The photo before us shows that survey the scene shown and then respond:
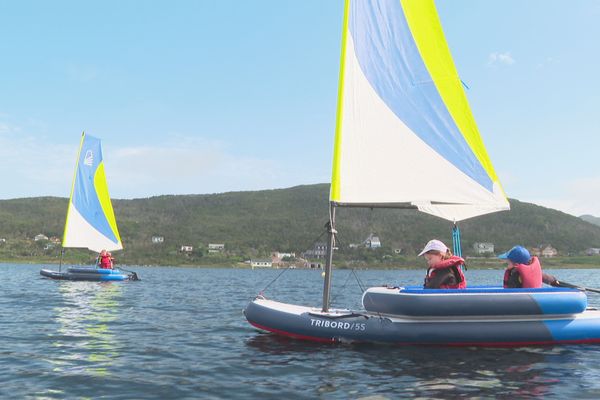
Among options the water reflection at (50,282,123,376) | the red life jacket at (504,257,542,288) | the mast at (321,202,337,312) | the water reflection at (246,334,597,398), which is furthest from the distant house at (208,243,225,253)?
the red life jacket at (504,257,542,288)

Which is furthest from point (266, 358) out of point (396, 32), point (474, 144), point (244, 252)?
point (244, 252)

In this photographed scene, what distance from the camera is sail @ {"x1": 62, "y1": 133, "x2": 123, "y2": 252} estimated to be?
41.6 m

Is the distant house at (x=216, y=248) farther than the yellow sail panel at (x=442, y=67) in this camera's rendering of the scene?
Yes

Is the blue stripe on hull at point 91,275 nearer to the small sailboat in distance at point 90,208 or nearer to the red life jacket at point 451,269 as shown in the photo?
the small sailboat in distance at point 90,208

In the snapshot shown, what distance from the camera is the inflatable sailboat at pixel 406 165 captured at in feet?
38.3

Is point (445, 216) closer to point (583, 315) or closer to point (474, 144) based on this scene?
point (474, 144)

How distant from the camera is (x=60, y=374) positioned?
31.1 ft

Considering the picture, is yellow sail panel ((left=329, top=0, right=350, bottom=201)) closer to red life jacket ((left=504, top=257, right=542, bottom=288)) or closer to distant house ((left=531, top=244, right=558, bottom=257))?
red life jacket ((left=504, top=257, right=542, bottom=288))

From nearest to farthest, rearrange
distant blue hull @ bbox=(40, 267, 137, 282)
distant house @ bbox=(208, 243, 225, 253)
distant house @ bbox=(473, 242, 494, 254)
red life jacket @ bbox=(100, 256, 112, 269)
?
distant blue hull @ bbox=(40, 267, 137, 282) → red life jacket @ bbox=(100, 256, 112, 269) → distant house @ bbox=(473, 242, 494, 254) → distant house @ bbox=(208, 243, 225, 253)

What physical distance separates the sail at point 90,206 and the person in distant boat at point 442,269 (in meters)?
35.3

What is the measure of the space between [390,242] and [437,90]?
189m

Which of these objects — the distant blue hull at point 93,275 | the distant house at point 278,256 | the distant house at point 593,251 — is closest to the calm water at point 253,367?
the distant blue hull at point 93,275

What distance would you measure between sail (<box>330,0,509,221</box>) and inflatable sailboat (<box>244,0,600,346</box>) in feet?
0.08

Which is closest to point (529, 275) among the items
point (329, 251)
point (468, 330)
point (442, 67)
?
point (468, 330)
